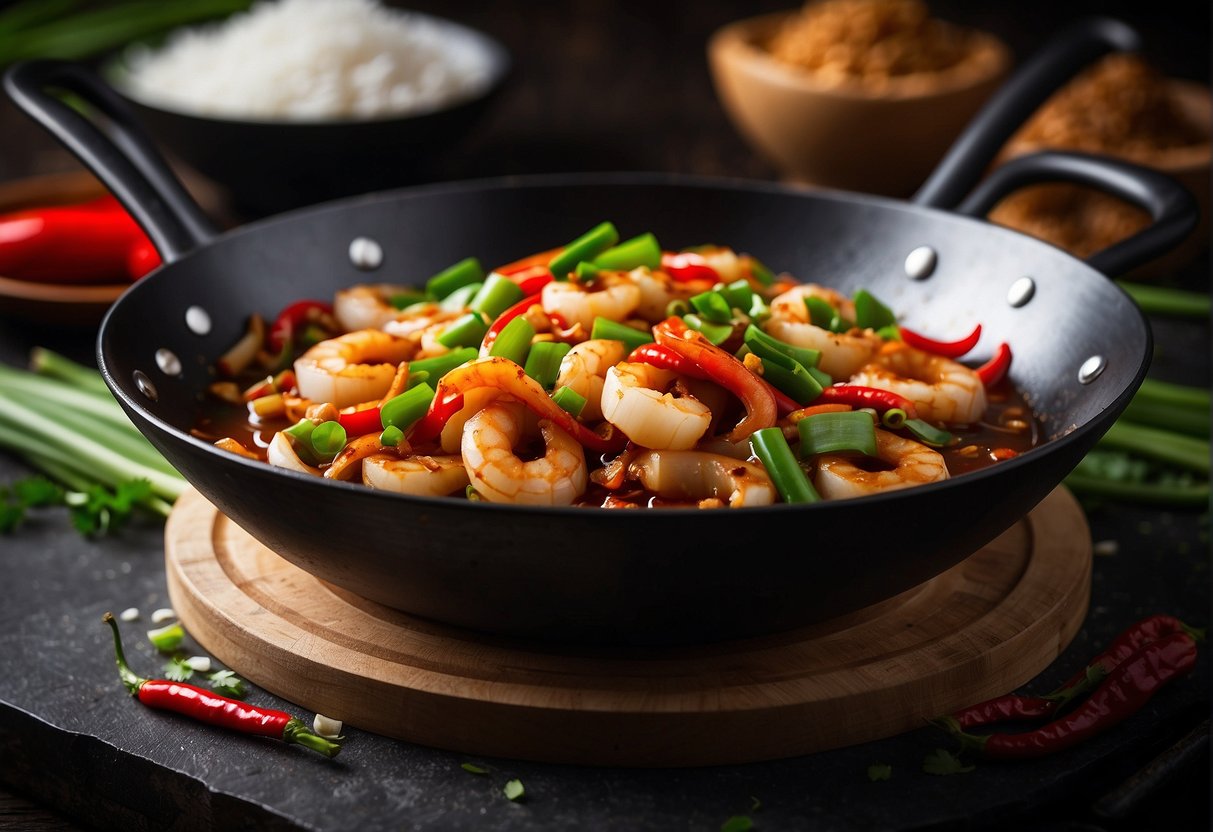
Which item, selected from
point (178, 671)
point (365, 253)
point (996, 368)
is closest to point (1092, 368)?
point (996, 368)

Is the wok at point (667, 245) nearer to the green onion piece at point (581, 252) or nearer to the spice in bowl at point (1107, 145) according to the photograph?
the green onion piece at point (581, 252)

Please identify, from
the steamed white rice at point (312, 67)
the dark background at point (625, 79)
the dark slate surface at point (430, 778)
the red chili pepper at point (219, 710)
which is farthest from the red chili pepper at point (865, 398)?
the steamed white rice at point (312, 67)

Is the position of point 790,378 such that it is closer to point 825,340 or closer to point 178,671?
point 825,340

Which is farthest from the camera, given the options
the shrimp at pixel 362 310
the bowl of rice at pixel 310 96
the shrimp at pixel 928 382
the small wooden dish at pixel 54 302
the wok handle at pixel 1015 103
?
the bowl of rice at pixel 310 96

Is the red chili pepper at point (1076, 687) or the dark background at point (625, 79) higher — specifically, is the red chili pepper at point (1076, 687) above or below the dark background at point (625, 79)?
above

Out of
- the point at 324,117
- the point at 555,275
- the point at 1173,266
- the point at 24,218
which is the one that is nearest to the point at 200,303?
the point at 555,275

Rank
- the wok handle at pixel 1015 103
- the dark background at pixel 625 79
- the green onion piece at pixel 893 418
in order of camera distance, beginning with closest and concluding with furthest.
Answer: the green onion piece at pixel 893 418, the wok handle at pixel 1015 103, the dark background at pixel 625 79

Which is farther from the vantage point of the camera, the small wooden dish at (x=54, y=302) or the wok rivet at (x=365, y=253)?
the small wooden dish at (x=54, y=302)

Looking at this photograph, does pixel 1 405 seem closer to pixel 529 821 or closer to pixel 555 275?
pixel 555 275
